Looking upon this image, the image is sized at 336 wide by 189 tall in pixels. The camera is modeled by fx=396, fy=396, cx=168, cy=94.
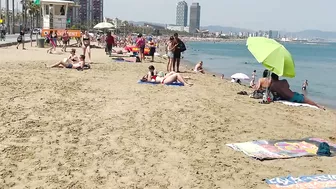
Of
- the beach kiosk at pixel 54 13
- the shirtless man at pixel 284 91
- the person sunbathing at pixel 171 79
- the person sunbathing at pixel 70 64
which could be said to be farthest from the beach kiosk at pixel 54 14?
the shirtless man at pixel 284 91

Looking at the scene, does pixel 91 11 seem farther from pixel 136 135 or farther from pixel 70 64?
pixel 136 135

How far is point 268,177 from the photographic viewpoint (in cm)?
472

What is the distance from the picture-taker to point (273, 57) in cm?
866

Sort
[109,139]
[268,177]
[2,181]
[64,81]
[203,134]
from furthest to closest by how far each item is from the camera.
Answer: [64,81]
[203,134]
[109,139]
[268,177]
[2,181]

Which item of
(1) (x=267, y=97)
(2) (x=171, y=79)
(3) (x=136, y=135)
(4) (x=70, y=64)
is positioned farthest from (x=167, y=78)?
(3) (x=136, y=135)

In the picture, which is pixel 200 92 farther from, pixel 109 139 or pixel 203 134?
pixel 109 139

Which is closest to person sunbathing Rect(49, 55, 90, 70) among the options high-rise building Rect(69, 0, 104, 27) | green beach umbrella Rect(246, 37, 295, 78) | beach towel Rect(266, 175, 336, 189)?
green beach umbrella Rect(246, 37, 295, 78)

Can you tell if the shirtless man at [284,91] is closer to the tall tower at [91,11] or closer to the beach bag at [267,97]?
the beach bag at [267,97]

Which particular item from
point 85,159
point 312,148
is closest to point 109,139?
point 85,159

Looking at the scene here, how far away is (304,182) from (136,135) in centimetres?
245

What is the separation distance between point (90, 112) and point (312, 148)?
12.0 ft

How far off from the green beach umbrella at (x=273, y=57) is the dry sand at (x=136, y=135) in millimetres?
910

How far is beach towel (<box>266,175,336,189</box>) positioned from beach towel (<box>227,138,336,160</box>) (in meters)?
0.72

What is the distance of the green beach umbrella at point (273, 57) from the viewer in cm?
861
